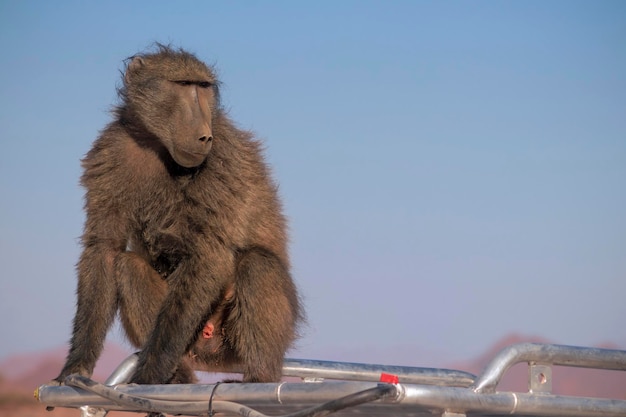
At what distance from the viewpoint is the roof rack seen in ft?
5.96

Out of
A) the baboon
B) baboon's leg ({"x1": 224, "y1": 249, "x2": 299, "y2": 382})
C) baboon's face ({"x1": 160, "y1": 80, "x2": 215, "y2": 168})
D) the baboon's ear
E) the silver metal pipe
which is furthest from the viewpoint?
the baboon's ear

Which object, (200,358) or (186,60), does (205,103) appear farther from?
(200,358)

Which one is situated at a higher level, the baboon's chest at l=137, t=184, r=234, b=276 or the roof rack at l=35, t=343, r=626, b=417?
the baboon's chest at l=137, t=184, r=234, b=276

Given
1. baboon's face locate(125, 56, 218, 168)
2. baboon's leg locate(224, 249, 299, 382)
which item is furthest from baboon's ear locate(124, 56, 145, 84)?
baboon's leg locate(224, 249, 299, 382)

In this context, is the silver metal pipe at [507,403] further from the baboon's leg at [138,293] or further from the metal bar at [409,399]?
the baboon's leg at [138,293]

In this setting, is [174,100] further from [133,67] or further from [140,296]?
[140,296]

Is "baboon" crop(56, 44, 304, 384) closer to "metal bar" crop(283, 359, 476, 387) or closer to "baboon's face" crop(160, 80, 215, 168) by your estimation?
"baboon's face" crop(160, 80, 215, 168)

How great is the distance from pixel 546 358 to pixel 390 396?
20.2 inches

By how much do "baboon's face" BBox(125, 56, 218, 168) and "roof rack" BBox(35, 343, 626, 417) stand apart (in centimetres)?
168

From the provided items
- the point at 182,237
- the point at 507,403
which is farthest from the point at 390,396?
the point at 182,237

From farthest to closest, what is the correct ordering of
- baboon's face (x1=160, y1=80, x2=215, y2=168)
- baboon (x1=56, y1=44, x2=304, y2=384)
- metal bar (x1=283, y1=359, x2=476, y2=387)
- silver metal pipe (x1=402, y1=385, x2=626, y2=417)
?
baboon's face (x1=160, y1=80, x2=215, y2=168) < baboon (x1=56, y1=44, x2=304, y2=384) < metal bar (x1=283, y1=359, x2=476, y2=387) < silver metal pipe (x1=402, y1=385, x2=626, y2=417)

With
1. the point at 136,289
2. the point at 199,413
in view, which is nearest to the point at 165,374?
the point at 136,289

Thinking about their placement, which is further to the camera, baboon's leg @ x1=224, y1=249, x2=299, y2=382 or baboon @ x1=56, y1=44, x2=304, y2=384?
baboon @ x1=56, y1=44, x2=304, y2=384

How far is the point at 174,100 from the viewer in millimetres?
4324
